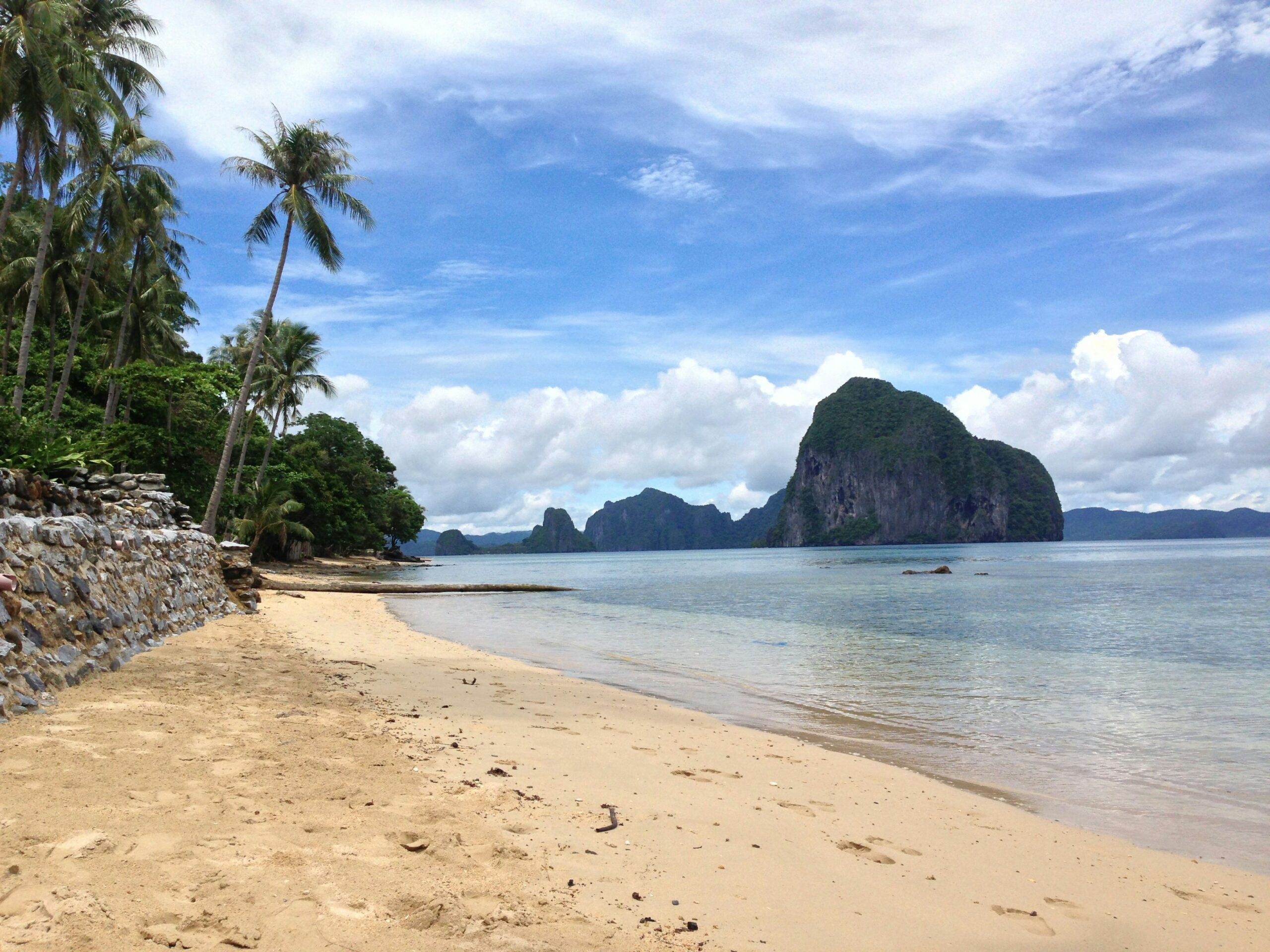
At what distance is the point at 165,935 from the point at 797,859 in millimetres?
2903

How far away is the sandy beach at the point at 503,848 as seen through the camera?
114 inches

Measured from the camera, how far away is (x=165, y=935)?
261 centimetres

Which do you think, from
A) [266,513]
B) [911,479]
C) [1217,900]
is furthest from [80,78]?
[911,479]

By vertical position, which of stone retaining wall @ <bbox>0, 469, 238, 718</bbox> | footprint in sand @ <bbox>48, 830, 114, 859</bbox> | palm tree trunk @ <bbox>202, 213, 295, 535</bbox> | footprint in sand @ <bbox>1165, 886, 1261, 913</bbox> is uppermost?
palm tree trunk @ <bbox>202, 213, 295, 535</bbox>

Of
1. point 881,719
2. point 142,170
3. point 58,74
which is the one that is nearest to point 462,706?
point 881,719

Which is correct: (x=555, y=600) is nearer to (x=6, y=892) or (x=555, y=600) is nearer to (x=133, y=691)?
(x=133, y=691)

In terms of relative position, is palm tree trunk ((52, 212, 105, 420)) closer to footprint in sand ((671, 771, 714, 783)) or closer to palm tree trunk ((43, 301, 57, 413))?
palm tree trunk ((43, 301, 57, 413))

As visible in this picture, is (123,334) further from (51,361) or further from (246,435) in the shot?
(246,435)

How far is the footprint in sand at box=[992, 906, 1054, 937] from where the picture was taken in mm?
3488

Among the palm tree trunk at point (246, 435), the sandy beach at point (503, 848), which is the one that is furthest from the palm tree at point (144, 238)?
Answer: the sandy beach at point (503, 848)

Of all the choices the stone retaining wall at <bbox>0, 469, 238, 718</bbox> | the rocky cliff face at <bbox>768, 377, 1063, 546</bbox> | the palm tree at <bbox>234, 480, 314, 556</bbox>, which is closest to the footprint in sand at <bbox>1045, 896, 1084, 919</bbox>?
the stone retaining wall at <bbox>0, 469, 238, 718</bbox>

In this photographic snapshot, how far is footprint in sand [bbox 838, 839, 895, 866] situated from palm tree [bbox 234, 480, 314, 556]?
38.5 meters

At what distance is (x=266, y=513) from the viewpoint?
39.2 meters

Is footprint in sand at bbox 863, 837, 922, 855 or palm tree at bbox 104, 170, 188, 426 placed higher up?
palm tree at bbox 104, 170, 188, 426
